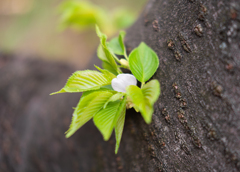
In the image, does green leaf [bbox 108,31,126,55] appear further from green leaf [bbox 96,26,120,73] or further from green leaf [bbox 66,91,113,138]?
green leaf [bbox 66,91,113,138]

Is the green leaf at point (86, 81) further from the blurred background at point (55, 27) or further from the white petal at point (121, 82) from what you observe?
the blurred background at point (55, 27)

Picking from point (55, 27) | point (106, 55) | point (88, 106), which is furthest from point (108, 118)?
point (55, 27)

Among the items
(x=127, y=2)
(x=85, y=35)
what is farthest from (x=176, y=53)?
(x=127, y=2)

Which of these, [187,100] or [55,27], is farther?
[55,27]

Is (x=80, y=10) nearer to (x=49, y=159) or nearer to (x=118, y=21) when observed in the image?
(x=118, y=21)

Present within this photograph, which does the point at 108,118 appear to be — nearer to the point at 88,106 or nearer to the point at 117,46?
the point at 88,106

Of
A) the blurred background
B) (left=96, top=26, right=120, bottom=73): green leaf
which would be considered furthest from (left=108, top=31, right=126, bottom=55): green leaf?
the blurred background
